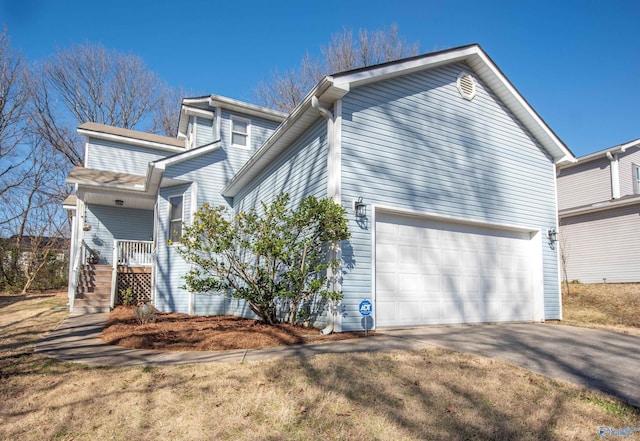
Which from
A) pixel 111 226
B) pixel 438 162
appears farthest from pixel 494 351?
pixel 111 226

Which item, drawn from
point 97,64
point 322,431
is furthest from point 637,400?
point 97,64

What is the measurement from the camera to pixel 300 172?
8445mm

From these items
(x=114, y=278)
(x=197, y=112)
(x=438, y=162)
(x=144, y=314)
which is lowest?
(x=144, y=314)

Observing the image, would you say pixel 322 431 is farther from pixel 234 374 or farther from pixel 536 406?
pixel 536 406

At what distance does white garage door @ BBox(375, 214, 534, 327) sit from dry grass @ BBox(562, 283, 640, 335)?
9.19 feet

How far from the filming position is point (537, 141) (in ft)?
32.7

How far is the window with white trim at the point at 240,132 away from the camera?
44.4 ft

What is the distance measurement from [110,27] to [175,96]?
11.0m

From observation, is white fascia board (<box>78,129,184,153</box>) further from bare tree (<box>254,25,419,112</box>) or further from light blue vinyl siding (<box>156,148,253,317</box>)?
bare tree (<box>254,25,419,112</box>)

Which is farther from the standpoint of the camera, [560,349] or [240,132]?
[240,132]

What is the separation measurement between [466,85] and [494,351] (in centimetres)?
611

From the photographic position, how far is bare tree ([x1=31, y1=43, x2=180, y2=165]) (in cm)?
2253

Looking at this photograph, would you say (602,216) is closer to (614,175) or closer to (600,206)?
(600,206)

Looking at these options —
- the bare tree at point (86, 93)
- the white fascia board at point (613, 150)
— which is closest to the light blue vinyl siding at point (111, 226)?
the bare tree at point (86, 93)
